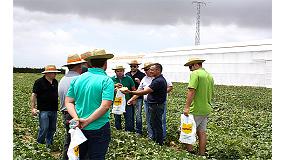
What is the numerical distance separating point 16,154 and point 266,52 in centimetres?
3098

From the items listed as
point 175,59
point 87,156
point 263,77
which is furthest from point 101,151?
point 175,59

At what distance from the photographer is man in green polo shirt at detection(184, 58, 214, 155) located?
302 inches

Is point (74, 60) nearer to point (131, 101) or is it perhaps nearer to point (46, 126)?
point (46, 126)

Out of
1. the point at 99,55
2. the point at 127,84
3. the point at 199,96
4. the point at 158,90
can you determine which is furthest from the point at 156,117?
the point at 99,55

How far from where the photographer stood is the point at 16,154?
22.4 feet

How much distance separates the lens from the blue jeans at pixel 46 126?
26.3 ft

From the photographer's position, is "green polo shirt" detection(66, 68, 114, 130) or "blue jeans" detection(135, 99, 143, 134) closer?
"green polo shirt" detection(66, 68, 114, 130)

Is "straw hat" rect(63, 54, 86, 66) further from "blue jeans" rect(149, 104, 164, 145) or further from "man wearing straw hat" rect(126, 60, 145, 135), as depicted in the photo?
"man wearing straw hat" rect(126, 60, 145, 135)

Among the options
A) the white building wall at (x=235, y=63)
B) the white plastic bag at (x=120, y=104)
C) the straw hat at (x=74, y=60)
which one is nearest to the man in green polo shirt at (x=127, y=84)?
the white plastic bag at (x=120, y=104)

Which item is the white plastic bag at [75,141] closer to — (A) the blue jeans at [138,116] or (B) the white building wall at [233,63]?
(A) the blue jeans at [138,116]

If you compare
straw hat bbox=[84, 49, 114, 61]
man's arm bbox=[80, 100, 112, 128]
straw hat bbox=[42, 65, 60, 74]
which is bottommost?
man's arm bbox=[80, 100, 112, 128]

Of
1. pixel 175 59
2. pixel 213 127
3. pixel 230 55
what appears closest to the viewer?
pixel 213 127

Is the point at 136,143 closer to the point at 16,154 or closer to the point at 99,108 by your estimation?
the point at 16,154

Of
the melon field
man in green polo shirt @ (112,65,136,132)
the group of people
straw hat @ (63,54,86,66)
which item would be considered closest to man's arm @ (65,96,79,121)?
the group of people
